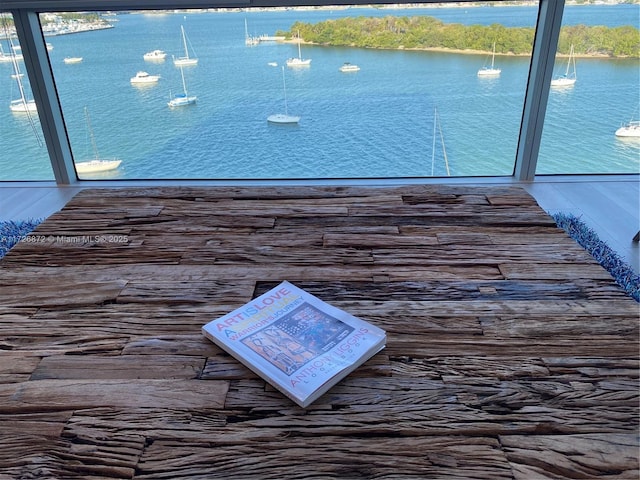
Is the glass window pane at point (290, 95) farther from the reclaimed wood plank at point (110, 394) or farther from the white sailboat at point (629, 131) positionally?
→ the reclaimed wood plank at point (110, 394)

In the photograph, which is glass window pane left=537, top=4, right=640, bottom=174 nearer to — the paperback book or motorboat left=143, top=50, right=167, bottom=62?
motorboat left=143, top=50, right=167, bottom=62

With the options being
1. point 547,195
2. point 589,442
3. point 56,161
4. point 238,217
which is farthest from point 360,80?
point 589,442

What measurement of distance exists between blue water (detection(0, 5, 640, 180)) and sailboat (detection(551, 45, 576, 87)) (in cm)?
5

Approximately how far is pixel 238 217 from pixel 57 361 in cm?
73

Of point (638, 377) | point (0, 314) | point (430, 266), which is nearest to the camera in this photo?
point (638, 377)

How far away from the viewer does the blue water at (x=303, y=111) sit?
267cm

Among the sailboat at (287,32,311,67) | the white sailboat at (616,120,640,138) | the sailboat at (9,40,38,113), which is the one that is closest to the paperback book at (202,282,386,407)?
the sailboat at (287,32,311,67)

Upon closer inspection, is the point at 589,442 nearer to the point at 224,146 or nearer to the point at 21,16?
the point at 224,146

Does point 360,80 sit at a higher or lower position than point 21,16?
lower

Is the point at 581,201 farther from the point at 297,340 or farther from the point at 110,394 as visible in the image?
the point at 110,394

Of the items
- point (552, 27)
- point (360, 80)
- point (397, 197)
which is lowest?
point (397, 197)

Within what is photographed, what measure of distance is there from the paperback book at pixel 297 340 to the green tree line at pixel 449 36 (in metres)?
1.95

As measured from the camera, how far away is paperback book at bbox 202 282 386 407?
33.0 inches

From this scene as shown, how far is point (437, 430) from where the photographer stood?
0.74m
